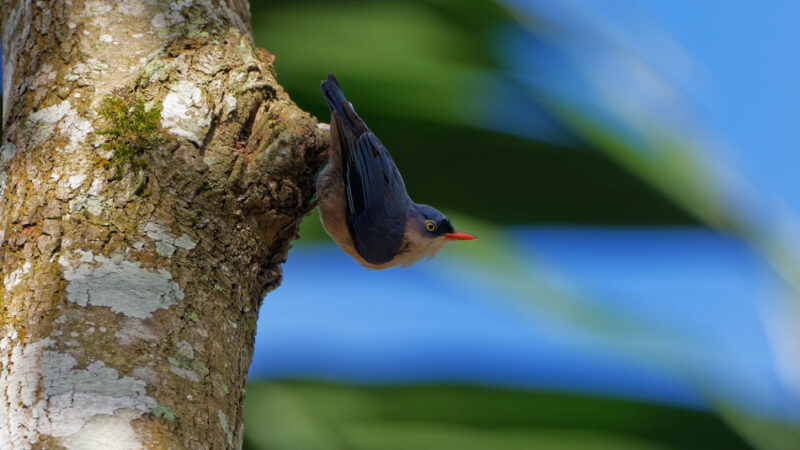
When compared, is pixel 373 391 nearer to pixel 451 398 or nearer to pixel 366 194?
pixel 451 398

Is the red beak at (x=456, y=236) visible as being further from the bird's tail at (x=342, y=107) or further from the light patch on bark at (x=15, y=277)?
the light patch on bark at (x=15, y=277)

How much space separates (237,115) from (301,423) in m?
2.18

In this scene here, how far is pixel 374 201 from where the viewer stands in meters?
3.39

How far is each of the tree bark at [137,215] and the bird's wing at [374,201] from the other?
0.60 meters

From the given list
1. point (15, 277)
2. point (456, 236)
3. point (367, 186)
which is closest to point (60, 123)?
point (15, 277)

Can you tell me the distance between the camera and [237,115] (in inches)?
90.0

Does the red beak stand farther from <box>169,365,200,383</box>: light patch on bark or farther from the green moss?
<box>169,365,200,383</box>: light patch on bark

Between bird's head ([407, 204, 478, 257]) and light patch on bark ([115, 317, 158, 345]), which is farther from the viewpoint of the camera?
bird's head ([407, 204, 478, 257])

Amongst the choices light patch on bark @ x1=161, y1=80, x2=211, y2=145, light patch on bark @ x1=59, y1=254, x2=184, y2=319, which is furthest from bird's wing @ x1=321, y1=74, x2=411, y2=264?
light patch on bark @ x1=59, y1=254, x2=184, y2=319

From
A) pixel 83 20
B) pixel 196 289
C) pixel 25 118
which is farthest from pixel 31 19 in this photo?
pixel 196 289

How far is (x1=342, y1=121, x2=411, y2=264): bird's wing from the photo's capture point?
3.19 m

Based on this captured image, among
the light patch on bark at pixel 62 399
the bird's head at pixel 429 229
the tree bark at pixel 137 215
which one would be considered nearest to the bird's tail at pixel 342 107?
the tree bark at pixel 137 215

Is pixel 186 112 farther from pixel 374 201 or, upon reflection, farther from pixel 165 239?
pixel 374 201

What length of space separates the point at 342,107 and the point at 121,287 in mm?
1532
